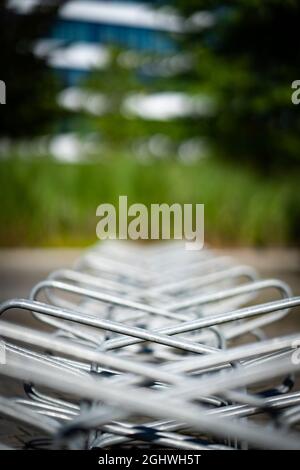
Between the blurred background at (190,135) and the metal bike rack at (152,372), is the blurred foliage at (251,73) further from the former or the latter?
the metal bike rack at (152,372)

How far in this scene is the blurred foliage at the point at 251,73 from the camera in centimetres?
1628

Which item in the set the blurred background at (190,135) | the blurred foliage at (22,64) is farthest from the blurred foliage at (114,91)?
the blurred background at (190,135)

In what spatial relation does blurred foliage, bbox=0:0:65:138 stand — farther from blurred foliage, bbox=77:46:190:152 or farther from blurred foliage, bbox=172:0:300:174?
blurred foliage, bbox=77:46:190:152

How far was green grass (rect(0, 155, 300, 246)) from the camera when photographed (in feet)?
52.5

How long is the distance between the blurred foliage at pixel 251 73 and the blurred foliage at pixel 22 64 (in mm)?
4564

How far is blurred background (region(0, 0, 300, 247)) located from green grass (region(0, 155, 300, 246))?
0.02 metres

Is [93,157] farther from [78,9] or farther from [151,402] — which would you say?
[78,9]

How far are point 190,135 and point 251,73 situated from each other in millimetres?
3400

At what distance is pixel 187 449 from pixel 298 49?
15.2m

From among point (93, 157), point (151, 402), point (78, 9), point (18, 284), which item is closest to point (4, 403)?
point (151, 402)

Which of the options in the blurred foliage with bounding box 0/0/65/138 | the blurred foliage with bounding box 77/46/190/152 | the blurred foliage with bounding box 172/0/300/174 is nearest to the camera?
the blurred foliage with bounding box 172/0/300/174

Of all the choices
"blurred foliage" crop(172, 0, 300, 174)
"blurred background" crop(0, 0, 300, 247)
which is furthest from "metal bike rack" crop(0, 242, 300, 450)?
"blurred foliage" crop(172, 0, 300, 174)

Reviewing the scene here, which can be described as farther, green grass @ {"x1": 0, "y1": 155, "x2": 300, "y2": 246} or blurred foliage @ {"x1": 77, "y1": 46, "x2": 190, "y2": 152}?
blurred foliage @ {"x1": 77, "y1": 46, "x2": 190, "y2": 152}

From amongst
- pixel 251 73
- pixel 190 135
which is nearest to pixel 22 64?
pixel 190 135
